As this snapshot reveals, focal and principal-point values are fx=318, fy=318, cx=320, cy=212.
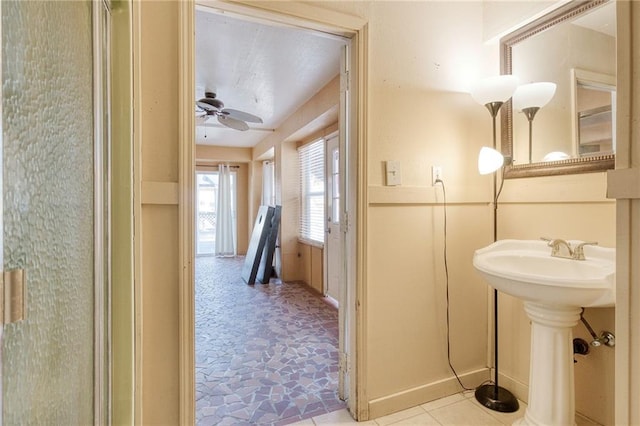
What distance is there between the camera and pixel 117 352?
3.67ft

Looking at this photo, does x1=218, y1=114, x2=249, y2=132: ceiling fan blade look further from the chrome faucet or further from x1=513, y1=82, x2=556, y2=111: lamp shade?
the chrome faucet

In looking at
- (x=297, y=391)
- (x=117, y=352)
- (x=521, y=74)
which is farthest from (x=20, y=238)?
(x=521, y=74)

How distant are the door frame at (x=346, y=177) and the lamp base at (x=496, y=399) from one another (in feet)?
2.33

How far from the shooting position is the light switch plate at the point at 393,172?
174cm

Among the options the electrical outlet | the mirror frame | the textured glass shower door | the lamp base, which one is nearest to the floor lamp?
the lamp base

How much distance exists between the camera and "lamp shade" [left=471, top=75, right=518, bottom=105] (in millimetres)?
1666

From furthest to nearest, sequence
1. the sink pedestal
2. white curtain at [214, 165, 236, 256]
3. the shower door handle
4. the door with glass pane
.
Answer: white curtain at [214, 165, 236, 256]
the door with glass pane
the sink pedestal
the shower door handle

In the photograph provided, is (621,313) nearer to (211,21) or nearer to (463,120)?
(463,120)

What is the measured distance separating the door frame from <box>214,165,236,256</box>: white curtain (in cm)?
577

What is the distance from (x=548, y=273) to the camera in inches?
61.8

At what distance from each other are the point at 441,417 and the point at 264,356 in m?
1.31

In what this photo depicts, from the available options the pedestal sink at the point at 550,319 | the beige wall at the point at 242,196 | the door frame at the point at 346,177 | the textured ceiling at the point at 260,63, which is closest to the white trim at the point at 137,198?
the door frame at the point at 346,177

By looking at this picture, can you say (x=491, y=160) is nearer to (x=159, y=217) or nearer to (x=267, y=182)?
(x=159, y=217)

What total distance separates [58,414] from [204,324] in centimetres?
254
